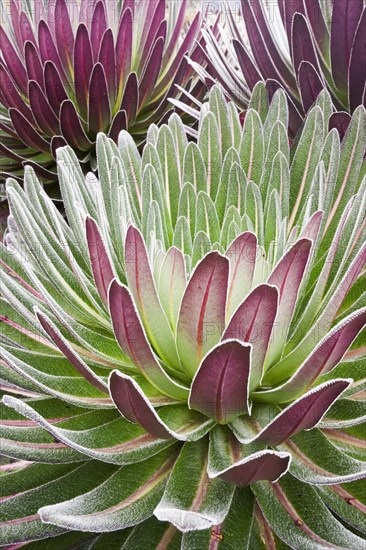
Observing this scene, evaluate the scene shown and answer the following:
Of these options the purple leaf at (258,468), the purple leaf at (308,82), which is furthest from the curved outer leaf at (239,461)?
the purple leaf at (308,82)

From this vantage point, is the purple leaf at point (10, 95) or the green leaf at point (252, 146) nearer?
the green leaf at point (252, 146)

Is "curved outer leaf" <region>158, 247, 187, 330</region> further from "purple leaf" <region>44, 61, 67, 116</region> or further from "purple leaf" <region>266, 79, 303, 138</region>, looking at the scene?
"purple leaf" <region>44, 61, 67, 116</region>

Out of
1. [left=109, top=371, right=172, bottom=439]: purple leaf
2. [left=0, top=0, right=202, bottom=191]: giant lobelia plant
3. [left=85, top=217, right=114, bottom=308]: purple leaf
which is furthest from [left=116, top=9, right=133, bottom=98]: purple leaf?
[left=109, top=371, right=172, bottom=439]: purple leaf

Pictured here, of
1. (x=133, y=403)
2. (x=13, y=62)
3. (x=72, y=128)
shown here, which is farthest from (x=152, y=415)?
(x=13, y=62)

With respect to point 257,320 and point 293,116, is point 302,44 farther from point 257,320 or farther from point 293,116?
point 257,320

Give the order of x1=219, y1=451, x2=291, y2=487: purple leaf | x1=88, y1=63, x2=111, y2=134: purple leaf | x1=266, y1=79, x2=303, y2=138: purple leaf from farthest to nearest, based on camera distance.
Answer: x1=88, y1=63, x2=111, y2=134: purple leaf < x1=266, y1=79, x2=303, y2=138: purple leaf < x1=219, y1=451, x2=291, y2=487: purple leaf

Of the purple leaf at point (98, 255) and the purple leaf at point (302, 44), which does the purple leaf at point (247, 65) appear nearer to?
the purple leaf at point (302, 44)

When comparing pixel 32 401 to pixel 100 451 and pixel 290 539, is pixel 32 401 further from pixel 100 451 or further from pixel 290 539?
pixel 290 539
